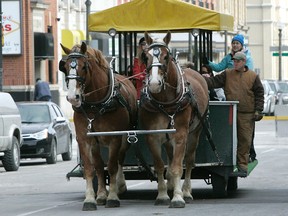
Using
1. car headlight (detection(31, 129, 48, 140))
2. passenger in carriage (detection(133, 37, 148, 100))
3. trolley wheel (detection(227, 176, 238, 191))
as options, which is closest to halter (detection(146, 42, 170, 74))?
passenger in carriage (detection(133, 37, 148, 100))

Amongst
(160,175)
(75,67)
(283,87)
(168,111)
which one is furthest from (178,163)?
(283,87)

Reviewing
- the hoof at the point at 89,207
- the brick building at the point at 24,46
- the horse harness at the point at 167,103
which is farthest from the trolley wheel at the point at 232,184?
the brick building at the point at 24,46

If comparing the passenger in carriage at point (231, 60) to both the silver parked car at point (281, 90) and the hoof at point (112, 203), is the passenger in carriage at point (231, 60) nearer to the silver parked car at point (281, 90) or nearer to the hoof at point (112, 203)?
the hoof at point (112, 203)

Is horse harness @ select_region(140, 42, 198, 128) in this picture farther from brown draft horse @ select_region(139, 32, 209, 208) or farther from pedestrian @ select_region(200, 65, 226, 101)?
pedestrian @ select_region(200, 65, 226, 101)

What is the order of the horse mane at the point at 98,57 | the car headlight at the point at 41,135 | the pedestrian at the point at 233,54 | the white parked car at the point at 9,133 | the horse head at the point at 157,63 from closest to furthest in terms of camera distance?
1. the horse head at the point at 157,63
2. the horse mane at the point at 98,57
3. the pedestrian at the point at 233,54
4. the white parked car at the point at 9,133
5. the car headlight at the point at 41,135

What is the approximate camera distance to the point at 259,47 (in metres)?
105

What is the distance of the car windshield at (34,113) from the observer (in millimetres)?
31017

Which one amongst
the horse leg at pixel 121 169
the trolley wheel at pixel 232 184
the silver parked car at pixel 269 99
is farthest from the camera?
the silver parked car at pixel 269 99

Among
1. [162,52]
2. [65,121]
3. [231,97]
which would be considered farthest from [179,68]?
[65,121]

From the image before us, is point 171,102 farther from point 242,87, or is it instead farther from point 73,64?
point 242,87

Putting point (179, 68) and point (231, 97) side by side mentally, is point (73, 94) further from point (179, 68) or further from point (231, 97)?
point (231, 97)

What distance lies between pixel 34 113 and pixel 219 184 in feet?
45.3

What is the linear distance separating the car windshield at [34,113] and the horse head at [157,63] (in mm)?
15185

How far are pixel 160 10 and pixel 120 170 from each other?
8.71 ft
